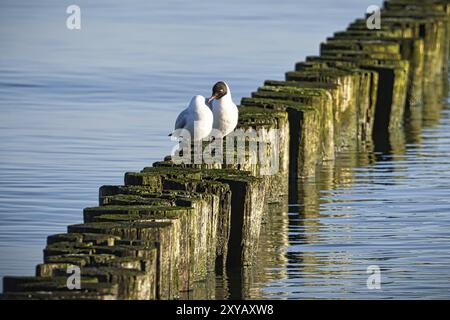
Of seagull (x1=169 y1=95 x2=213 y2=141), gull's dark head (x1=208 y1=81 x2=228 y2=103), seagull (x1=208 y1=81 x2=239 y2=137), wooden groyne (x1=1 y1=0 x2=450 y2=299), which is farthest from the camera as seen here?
gull's dark head (x1=208 y1=81 x2=228 y2=103)

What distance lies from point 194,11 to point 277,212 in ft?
70.3

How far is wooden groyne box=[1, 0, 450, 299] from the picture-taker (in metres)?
9.42

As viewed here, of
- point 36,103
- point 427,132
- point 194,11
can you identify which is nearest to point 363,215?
point 427,132

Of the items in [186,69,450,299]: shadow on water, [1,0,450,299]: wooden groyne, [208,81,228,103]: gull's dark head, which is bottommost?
[186,69,450,299]: shadow on water

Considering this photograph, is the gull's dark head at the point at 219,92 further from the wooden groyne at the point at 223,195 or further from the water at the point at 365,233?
the water at the point at 365,233

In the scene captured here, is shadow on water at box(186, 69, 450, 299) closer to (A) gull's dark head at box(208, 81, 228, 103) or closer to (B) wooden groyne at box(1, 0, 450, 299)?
(B) wooden groyne at box(1, 0, 450, 299)

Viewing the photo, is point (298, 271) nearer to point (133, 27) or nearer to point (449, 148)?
point (449, 148)

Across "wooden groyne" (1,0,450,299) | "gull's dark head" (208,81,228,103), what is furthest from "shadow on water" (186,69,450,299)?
"gull's dark head" (208,81,228,103)

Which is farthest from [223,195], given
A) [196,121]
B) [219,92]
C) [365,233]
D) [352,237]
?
[219,92]

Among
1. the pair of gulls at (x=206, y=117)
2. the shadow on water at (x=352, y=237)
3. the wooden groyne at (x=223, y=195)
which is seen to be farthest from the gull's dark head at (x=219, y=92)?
the shadow on water at (x=352, y=237)

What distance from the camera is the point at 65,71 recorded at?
2600 centimetres

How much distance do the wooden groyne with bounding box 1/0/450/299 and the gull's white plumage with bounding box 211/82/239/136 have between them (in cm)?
41

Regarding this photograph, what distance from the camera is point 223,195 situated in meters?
11.9
